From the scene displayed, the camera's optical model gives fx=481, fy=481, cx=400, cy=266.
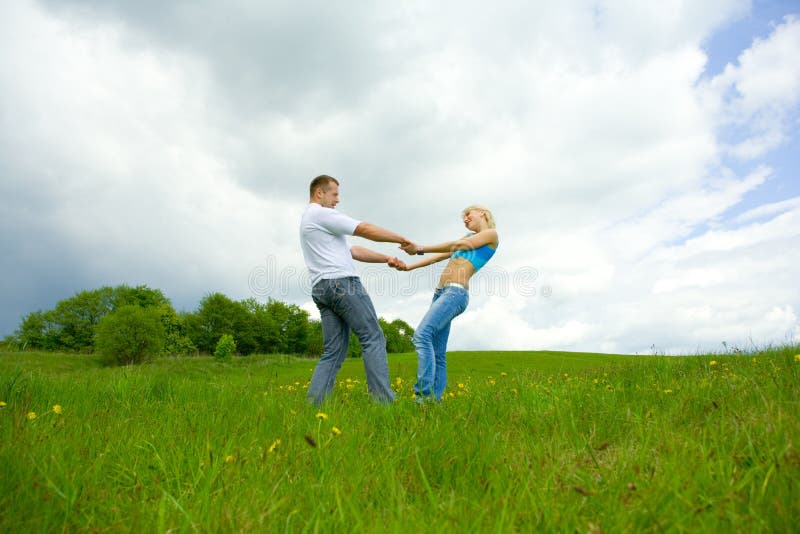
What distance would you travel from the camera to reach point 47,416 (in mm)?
4062

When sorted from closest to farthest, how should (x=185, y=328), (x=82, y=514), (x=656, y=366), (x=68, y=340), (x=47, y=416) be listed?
(x=82, y=514)
(x=47, y=416)
(x=656, y=366)
(x=68, y=340)
(x=185, y=328)

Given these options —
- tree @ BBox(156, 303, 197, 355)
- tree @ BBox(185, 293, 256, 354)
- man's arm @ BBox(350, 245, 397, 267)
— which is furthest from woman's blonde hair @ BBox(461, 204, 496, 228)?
tree @ BBox(185, 293, 256, 354)

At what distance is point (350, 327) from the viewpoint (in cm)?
607

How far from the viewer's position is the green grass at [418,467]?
207 cm

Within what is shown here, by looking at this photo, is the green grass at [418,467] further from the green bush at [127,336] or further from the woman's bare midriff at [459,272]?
the green bush at [127,336]

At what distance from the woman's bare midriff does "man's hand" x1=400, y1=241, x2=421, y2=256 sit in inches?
38.2

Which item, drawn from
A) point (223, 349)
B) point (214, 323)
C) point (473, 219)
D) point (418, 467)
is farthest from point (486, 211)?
point (214, 323)

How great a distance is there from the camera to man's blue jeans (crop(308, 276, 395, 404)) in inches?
228

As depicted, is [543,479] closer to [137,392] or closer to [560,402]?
[560,402]

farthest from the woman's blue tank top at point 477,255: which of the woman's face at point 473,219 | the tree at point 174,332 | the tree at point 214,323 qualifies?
the tree at point 214,323

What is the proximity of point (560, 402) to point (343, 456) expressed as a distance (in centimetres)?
248

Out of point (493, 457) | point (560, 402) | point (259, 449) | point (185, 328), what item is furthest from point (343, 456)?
point (185, 328)

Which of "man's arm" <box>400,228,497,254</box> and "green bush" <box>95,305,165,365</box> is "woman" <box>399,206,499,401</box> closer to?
"man's arm" <box>400,228,497,254</box>

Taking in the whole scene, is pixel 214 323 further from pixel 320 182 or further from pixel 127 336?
pixel 320 182
